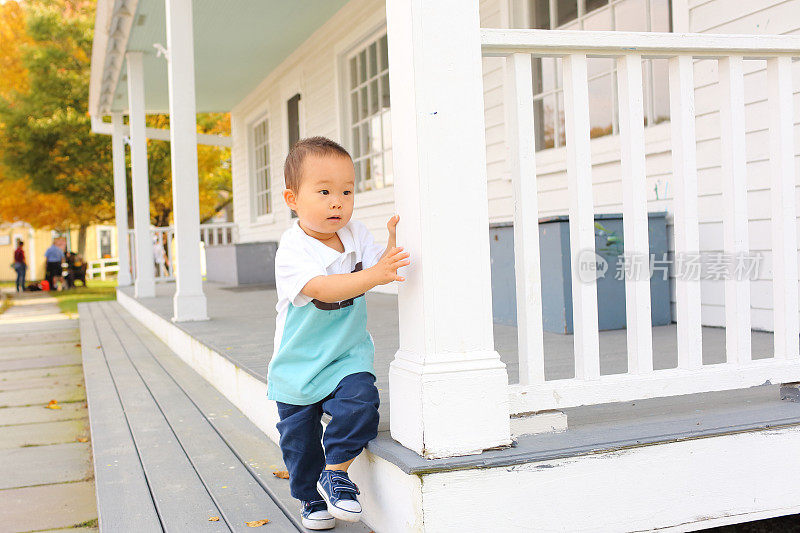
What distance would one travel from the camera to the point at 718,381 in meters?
2.01

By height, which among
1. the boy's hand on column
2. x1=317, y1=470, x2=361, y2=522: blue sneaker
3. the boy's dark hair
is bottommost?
x1=317, y1=470, x2=361, y2=522: blue sneaker

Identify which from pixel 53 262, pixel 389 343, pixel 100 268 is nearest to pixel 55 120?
pixel 53 262

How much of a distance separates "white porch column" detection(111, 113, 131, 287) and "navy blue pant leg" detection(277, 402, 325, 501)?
9.37m

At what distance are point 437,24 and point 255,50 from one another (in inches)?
328

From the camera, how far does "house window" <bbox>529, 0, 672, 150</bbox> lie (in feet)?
13.8

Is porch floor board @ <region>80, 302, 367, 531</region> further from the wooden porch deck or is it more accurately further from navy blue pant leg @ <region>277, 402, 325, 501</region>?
the wooden porch deck

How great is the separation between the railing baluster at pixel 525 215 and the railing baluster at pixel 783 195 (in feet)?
2.53

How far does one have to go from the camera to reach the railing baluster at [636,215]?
1.93 meters

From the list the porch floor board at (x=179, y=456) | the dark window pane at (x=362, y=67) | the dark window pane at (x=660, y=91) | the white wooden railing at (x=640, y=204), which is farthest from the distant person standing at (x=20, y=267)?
the white wooden railing at (x=640, y=204)

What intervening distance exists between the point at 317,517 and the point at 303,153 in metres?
0.97

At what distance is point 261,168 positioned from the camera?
40.5 feet

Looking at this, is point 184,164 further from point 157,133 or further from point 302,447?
point 157,133

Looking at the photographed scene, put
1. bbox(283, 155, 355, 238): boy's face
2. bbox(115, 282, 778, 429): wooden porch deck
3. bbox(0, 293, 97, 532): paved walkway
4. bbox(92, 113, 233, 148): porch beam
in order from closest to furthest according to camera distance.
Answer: bbox(283, 155, 355, 238): boy's face → bbox(0, 293, 97, 532): paved walkway → bbox(115, 282, 778, 429): wooden porch deck → bbox(92, 113, 233, 148): porch beam

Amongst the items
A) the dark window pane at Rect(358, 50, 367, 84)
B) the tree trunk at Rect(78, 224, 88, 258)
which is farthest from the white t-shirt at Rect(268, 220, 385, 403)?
the tree trunk at Rect(78, 224, 88, 258)
